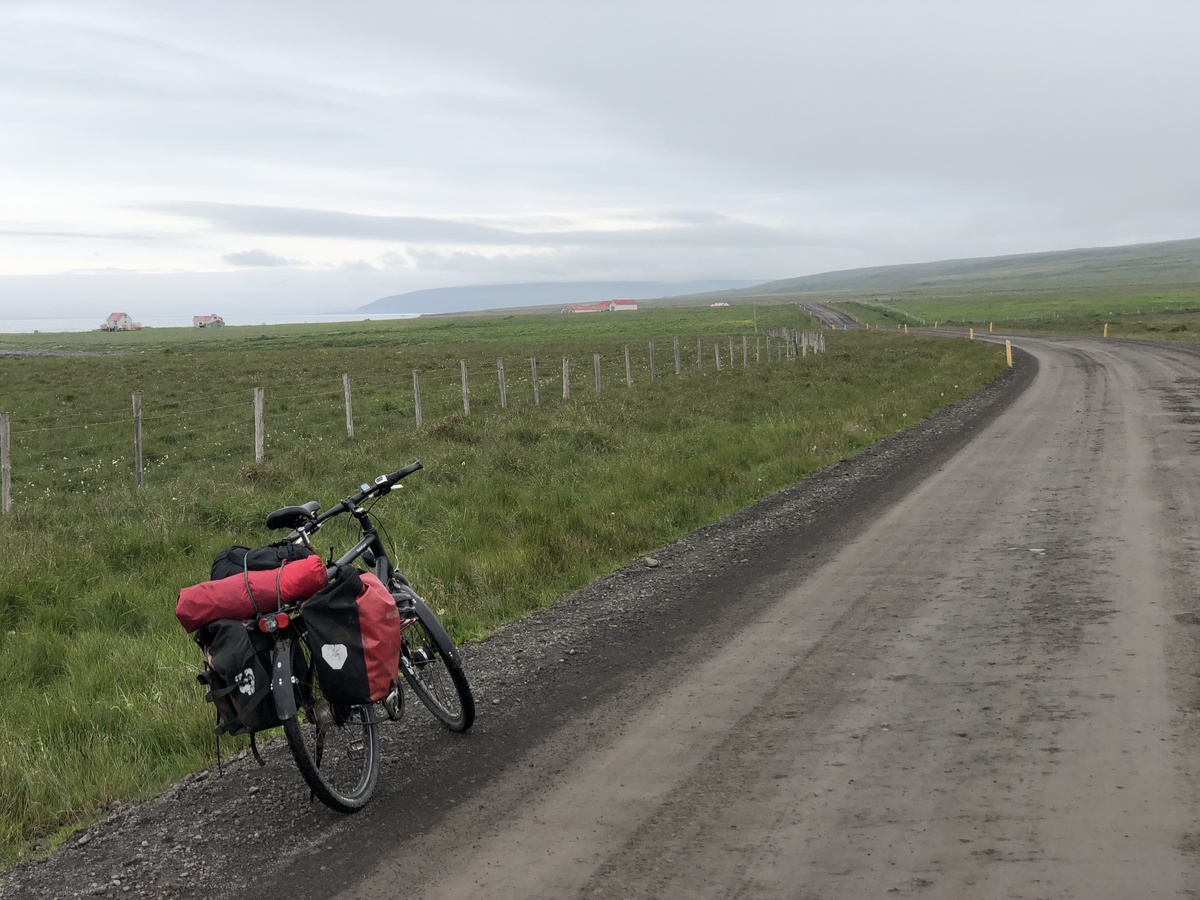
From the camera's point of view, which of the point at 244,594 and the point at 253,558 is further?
the point at 253,558

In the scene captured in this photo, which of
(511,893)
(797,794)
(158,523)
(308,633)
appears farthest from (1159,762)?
(158,523)

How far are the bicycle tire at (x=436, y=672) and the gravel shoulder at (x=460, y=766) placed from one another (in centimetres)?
16

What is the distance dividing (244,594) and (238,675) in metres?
0.34

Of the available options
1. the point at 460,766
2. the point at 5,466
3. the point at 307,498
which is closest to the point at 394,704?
the point at 460,766

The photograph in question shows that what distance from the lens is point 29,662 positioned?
7.18 m

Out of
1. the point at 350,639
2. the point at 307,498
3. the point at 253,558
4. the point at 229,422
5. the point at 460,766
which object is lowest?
the point at 460,766

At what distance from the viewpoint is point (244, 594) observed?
4.37m

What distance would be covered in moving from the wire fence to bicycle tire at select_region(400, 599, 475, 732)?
9.20 meters

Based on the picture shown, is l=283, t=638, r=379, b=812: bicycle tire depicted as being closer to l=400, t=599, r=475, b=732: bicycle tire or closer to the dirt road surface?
the dirt road surface

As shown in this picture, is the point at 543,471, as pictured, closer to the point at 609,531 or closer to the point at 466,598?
the point at 609,531

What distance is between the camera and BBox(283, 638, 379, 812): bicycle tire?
172 inches

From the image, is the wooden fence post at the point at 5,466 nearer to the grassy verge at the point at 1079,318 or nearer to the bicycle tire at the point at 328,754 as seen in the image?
the bicycle tire at the point at 328,754

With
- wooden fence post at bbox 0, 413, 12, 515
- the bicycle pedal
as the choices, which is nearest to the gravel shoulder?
the bicycle pedal

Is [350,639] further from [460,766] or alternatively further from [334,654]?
[460,766]
